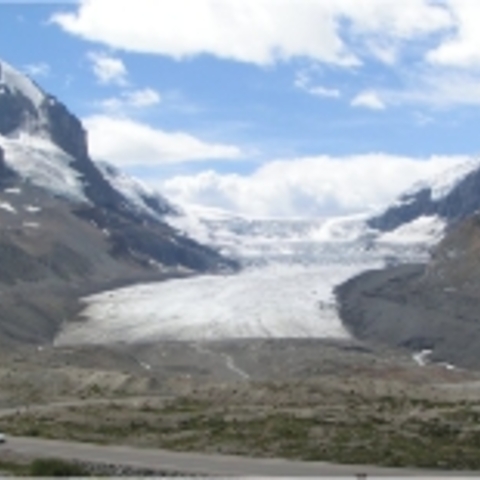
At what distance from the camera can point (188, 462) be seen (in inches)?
2152

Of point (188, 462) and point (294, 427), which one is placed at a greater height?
point (294, 427)

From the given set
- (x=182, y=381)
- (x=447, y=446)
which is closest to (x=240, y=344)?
(x=182, y=381)

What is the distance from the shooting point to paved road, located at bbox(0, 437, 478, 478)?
51312mm

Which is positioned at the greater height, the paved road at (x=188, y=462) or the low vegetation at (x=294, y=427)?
the low vegetation at (x=294, y=427)

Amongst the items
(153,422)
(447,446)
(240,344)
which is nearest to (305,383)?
(153,422)

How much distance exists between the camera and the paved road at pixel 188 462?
168 ft

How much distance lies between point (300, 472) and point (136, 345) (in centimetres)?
12655

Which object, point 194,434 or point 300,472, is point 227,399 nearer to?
point 194,434

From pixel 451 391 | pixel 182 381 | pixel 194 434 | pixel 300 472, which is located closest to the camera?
pixel 300 472

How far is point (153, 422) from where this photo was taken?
73188 millimetres

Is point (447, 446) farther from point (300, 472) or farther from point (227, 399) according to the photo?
point (227, 399)

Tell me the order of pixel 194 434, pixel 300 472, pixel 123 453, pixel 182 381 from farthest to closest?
pixel 182 381
pixel 194 434
pixel 123 453
pixel 300 472

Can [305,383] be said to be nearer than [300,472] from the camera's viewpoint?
No

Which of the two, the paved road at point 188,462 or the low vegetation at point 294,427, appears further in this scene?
the low vegetation at point 294,427
